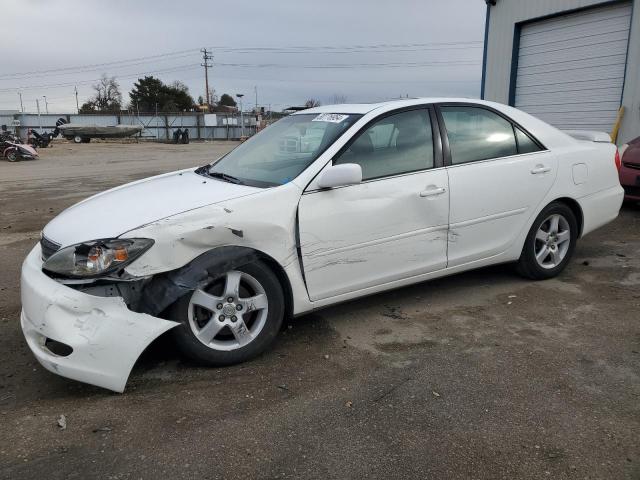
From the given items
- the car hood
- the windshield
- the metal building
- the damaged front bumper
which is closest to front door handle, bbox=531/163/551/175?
the windshield

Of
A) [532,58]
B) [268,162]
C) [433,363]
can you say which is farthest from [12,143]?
[433,363]

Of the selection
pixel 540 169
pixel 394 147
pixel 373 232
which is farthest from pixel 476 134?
pixel 373 232

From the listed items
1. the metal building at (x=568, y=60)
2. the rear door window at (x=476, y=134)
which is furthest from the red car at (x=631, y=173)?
the rear door window at (x=476, y=134)

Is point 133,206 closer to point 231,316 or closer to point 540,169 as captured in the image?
point 231,316

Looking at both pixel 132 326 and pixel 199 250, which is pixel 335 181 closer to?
pixel 199 250

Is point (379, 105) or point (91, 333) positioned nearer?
point (91, 333)

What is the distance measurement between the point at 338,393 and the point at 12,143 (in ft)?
77.6

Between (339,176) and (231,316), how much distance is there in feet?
3.62

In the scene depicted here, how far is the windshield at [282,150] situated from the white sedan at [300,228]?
0.02 m

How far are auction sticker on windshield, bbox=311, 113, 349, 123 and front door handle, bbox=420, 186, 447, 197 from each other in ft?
2.61

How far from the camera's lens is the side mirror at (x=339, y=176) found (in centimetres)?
338

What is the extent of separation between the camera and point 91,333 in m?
2.78

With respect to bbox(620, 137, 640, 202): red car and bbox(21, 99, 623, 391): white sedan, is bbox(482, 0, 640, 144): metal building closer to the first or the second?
bbox(620, 137, 640, 202): red car

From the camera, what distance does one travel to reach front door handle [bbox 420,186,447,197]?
380cm
